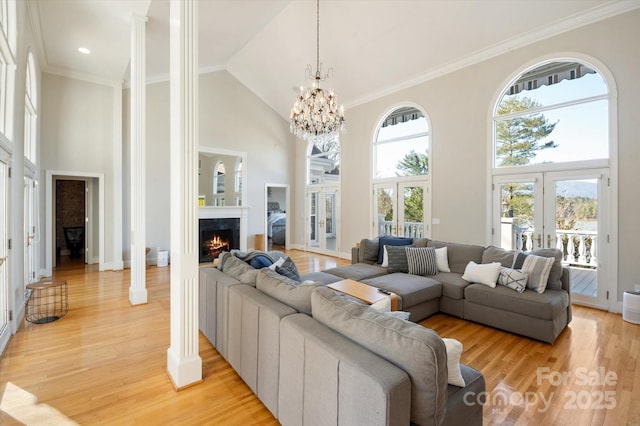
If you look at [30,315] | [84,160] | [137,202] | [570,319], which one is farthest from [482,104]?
[84,160]

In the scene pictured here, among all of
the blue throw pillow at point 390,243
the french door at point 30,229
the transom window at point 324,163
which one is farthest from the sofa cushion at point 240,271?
the transom window at point 324,163

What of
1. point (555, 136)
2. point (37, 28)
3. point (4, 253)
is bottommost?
point (4, 253)

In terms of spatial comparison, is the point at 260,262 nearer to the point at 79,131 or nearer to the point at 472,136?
the point at 472,136

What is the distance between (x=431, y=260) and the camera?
14.4ft

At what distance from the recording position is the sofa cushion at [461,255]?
4.30 meters

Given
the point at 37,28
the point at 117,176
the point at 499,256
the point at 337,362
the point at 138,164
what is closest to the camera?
the point at 337,362

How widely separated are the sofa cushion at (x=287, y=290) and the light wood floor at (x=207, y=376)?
79 centimetres

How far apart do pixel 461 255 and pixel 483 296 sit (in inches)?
36.8

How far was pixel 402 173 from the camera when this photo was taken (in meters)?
6.92

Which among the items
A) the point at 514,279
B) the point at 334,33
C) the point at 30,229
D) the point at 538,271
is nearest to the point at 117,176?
the point at 30,229

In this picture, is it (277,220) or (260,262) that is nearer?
(260,262)

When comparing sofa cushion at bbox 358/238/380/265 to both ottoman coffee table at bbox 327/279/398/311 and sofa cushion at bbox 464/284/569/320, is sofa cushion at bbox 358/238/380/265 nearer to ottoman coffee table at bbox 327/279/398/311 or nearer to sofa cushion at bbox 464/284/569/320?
ottoman coffee table at bbox 327/279/398/311

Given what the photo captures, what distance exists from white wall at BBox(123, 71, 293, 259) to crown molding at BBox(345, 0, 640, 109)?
3.99 m

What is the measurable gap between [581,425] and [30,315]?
591 cm
